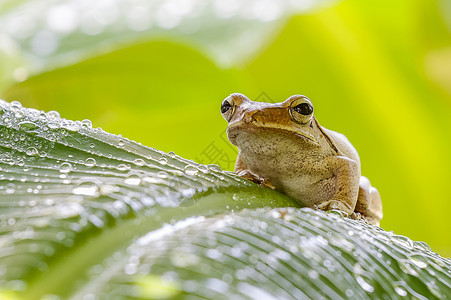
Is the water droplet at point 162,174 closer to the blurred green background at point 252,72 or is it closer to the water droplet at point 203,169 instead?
the water droplet at point 203,169

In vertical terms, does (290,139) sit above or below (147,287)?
above

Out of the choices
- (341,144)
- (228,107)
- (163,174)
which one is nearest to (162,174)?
(163,174)

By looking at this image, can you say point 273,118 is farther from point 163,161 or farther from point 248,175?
point 163,161

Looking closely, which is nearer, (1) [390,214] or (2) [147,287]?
(2) [147,287]

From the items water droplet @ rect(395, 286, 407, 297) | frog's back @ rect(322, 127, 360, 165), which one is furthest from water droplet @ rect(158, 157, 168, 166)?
frog's back @ rect(322, 127, 360, 165)

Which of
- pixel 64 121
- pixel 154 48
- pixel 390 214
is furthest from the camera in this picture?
pixel 390 214

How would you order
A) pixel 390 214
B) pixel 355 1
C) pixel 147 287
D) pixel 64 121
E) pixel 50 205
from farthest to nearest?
pixel 355 1 < pixel 390 214 < pixel 64 121 < pixel 50 205 < pixel 147 287

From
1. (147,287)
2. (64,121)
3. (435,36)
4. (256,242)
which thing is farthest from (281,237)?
(435,36)

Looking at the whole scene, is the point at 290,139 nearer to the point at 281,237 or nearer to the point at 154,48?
the point at 281,237
